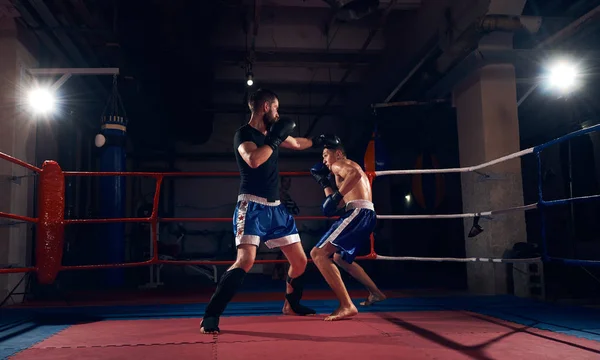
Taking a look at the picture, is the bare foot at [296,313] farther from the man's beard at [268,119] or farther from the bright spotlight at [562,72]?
the bright spotlight at [562,72]

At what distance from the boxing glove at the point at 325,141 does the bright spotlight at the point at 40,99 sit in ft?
12.8

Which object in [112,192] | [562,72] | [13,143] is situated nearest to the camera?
[13,143]

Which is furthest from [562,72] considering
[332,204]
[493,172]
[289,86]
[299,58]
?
[289,86]

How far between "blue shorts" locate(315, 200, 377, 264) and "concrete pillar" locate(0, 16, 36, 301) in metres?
3.66

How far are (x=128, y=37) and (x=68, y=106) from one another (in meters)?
3.07

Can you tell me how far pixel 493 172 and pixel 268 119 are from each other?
10.6 feet

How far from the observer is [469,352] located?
206cm

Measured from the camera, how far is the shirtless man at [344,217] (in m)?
3.28

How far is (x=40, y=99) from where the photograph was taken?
5.54m

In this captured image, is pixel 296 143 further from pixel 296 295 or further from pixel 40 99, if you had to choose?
pixel 40 99

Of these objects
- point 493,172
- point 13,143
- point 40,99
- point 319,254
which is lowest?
point 319,254

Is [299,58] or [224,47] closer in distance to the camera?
[224,47]

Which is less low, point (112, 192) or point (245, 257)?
point (112, 192)

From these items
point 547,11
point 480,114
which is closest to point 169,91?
point 480,114
